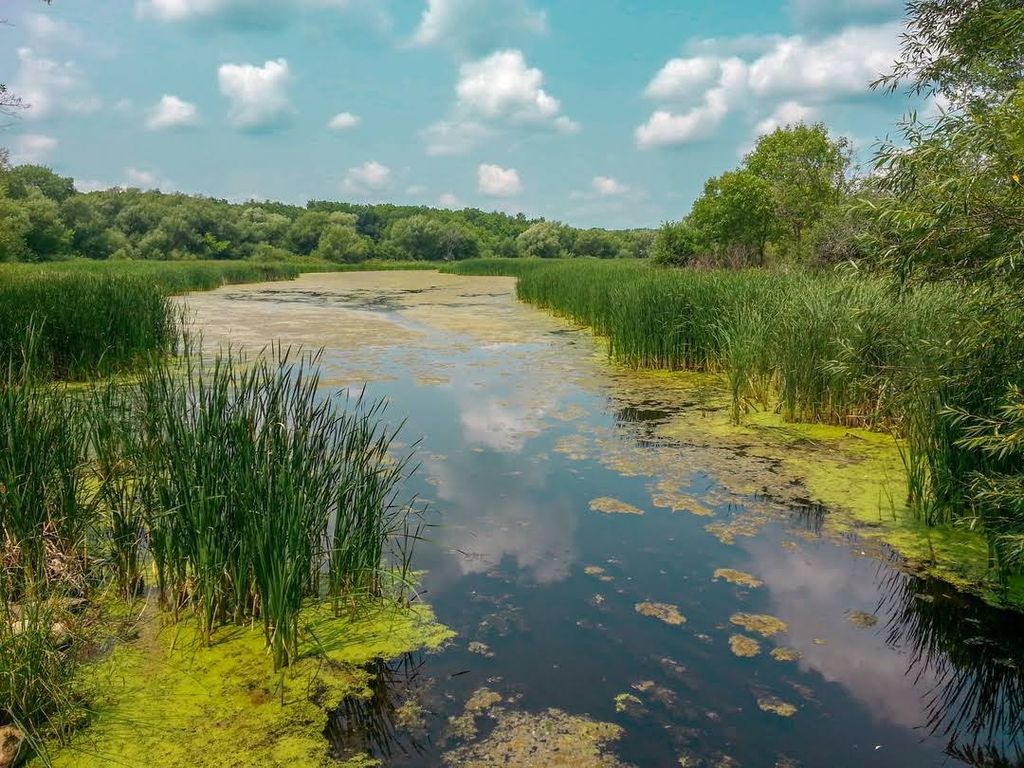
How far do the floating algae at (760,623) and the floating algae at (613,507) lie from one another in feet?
4.19

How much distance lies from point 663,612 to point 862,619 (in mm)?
894

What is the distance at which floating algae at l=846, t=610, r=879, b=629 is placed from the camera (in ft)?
10.1

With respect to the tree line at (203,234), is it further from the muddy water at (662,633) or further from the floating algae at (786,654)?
the floating algae at (786,654)

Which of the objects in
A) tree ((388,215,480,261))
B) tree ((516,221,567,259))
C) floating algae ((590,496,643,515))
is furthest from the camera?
tree ((388,215,480,261))

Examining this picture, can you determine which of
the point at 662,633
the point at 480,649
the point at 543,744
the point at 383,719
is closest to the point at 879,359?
the point at 662,633

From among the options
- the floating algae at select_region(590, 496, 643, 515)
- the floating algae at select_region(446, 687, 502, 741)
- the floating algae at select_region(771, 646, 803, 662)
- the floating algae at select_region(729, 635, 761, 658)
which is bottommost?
the floating algae at select_region(446, 687, 502, 741)

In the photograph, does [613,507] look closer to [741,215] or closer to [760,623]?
[760,623]

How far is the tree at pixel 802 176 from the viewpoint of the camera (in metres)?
18.1

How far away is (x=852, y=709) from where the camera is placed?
2488 millimetres

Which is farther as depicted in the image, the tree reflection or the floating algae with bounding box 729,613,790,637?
the floating algae with bounding box 729,613,790,637

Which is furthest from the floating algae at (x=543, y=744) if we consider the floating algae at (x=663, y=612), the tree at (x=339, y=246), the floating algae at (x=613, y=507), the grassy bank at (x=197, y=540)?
the tree at (x=339, y=246)

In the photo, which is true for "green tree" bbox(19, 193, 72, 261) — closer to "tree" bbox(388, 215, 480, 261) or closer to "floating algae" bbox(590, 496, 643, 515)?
"tree" bbox(388, 215, 480, 261)

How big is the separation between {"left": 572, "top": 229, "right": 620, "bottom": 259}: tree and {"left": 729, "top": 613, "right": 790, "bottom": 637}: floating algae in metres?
54.2

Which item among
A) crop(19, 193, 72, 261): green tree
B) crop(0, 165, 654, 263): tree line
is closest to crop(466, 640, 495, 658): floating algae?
crop(0, 165, 654, 263): tree line
